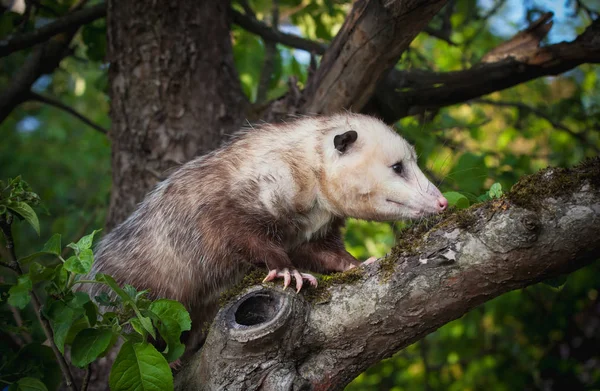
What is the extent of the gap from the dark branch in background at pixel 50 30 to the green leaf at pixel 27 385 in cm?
176

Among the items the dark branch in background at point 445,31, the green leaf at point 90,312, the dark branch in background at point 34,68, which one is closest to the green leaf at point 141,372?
the green leaf at point 90,312

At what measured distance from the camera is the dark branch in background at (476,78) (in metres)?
2.44

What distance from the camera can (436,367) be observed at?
406cm

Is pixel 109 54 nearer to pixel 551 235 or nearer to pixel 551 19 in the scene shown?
pixel 551 19

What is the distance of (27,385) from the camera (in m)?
1.52

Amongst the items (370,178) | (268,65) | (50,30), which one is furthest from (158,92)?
(370,178)

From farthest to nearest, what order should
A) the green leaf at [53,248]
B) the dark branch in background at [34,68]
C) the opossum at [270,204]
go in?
the dark branch in background at [34,68], the opossum at [270,204], the green leaf at [53,248]

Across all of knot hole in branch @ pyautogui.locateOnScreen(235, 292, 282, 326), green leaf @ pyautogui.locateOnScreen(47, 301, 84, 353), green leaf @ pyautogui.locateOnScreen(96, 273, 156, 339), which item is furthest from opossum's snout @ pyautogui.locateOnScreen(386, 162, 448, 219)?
green leaf @ pyautogui.locateOnScreen(47, 301, 84, 353)

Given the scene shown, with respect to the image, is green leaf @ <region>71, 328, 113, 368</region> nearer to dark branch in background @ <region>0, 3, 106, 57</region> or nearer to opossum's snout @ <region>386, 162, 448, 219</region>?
opossum's snout @ <region>386, 162, 448, 219</region>

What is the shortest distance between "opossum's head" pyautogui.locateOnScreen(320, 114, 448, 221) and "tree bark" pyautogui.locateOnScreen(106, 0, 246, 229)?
827 millimetres

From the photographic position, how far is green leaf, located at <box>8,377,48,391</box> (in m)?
1.52

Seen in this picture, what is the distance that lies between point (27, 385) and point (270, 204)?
95 centimetres

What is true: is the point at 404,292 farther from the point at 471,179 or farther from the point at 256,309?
the point at 471,179

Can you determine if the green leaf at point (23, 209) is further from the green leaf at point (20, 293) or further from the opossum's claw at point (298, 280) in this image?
the opossum's claw at point (298, 280)
